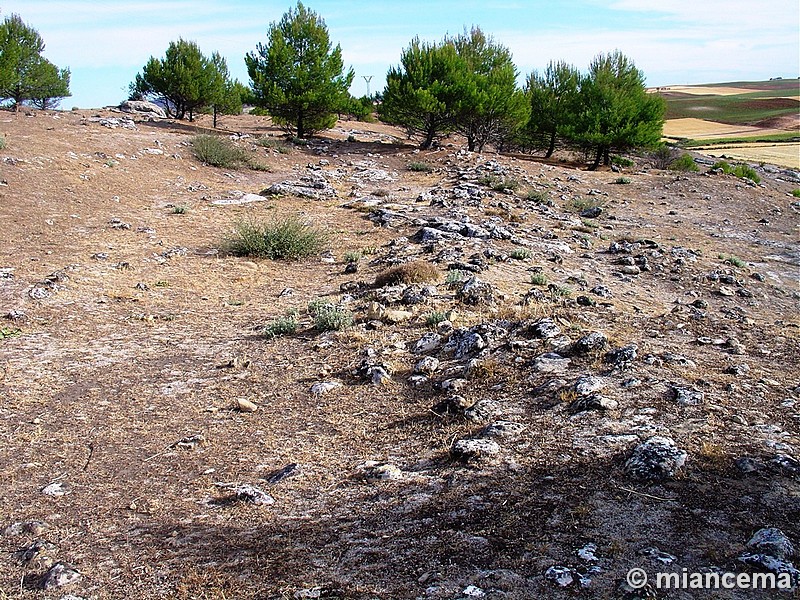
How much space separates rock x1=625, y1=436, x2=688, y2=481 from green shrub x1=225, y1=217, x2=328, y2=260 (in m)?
7.43

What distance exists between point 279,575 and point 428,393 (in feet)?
8.25

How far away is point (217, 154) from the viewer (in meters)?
19.3

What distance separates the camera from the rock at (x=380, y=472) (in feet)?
12.9

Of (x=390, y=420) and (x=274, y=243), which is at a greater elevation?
(x=274, y=243)

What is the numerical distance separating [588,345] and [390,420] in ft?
6.06

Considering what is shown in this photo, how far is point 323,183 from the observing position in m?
17.5

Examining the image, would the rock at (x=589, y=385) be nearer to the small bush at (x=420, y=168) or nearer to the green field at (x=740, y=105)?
the small bush at (x=420, y=168)

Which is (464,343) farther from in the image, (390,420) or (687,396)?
(687,396)

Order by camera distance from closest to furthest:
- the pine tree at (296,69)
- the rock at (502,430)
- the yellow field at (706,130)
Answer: the rock at (502,430)
the pine tree at (296,69)
the yellow field at (706,130)

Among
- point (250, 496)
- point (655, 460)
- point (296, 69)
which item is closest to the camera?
point (655, 460)

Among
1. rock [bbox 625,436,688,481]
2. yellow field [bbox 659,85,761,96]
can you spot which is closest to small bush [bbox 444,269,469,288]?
rock [bbox 625,436,688,481]

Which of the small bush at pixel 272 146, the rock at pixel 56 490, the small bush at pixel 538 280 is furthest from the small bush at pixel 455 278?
the small bush at pixel 272 146

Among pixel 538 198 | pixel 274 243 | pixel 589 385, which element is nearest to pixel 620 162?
pixel 538 198

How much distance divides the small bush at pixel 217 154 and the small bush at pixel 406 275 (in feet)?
41.3
